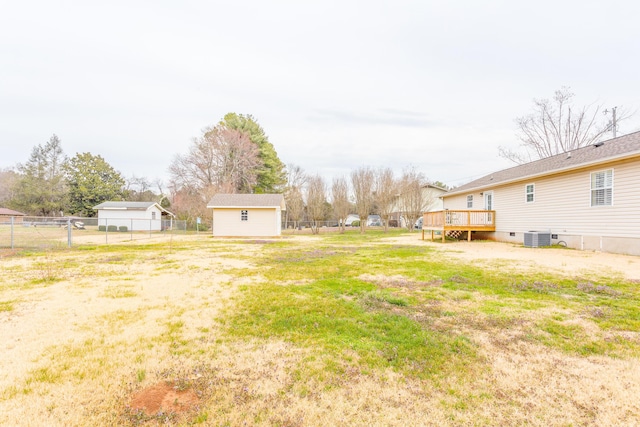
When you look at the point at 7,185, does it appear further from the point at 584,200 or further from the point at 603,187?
the point at 603,187

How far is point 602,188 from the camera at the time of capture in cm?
1037

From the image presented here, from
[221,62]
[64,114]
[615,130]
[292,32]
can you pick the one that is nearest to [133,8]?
[221,62]

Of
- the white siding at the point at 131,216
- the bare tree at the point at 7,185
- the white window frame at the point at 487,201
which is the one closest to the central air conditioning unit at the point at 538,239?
the white window frame at the point at 487,201

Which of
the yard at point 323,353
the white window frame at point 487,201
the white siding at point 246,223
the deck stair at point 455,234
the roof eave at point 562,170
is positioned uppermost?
the roof eave at point 562,170

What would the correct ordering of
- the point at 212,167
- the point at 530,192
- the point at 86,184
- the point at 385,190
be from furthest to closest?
the point at 86,184
the point at 212,167
the point at 385,190
the point at 530,192

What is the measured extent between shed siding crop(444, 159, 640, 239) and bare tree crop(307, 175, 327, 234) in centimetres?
1492

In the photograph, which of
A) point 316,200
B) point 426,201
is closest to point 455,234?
point 426,201

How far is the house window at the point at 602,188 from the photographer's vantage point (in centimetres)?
1010

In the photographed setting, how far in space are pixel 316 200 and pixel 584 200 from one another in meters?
19.8

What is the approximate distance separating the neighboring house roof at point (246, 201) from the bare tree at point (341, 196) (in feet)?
21.8

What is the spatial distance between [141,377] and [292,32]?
13.7m

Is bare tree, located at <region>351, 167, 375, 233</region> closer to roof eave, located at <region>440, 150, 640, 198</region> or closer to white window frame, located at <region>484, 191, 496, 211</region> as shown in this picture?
roof eave, located at <region>440, 150, 640, 198</region>

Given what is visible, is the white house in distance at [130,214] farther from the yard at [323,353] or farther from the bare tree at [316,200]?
the yard at [323,353]

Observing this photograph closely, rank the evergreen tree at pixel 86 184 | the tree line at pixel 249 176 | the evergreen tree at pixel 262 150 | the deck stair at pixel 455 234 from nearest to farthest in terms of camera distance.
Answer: the deck stair at pixel 455 234 < the tree line at pixel 249 176 < the evergreen tree at pixel 262 150 < the evergreen tree at pixel 86 184
